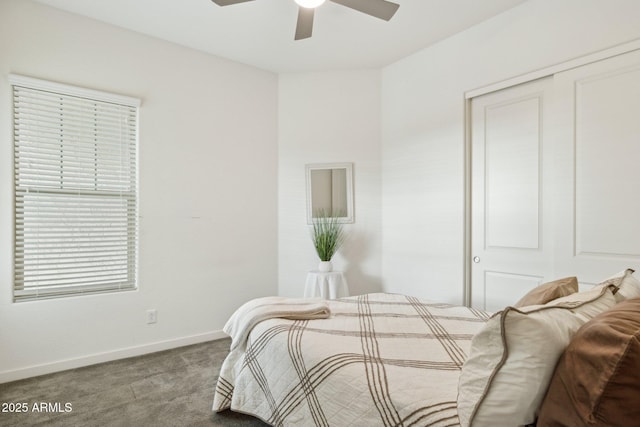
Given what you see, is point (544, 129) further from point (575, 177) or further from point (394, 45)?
point (394, 45)

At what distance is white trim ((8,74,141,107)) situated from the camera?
2498 millimetres

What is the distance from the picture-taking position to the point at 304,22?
2.34 m

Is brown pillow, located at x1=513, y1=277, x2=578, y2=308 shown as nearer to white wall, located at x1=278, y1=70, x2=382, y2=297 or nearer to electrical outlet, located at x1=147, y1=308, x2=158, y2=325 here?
white wall, located at x1=278, y1=70, x2=382, y2=297

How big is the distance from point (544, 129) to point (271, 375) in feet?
7.90

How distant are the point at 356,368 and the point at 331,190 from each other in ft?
8.49

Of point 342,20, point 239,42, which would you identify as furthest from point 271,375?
point 239,42

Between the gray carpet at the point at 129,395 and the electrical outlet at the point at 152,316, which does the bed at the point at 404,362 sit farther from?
the electrical outlet at the point at 152,316

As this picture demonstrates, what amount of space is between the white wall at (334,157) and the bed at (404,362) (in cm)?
146

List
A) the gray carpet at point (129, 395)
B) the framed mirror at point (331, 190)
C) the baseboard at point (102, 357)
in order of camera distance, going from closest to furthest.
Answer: the gray carpet at point (129, 395), the baseboard at point (102, 357), the framed mirror at point (331, 190)

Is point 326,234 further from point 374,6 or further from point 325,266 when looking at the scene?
point 374,6

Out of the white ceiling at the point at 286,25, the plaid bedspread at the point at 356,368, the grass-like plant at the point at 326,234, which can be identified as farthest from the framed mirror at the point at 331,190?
the plaid bedspread at the point at 356,368

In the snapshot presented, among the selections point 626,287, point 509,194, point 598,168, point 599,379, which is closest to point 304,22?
point 509,194

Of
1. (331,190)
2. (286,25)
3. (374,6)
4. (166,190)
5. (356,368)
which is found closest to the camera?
(356,368)

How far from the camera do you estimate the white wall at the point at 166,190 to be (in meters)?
2.53
